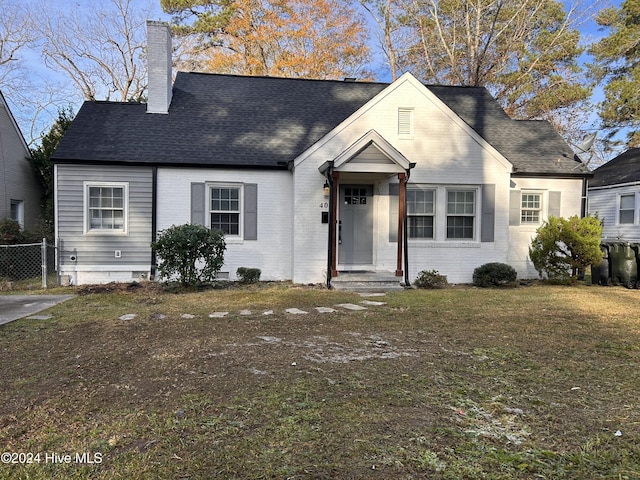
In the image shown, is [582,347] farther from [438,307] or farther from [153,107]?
[153,107]

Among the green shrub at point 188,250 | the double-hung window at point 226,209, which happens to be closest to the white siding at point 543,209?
the double-hung window at point 226,209

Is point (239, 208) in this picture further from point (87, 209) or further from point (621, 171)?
point (621, 171)

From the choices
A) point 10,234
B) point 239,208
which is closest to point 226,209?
point 239,208

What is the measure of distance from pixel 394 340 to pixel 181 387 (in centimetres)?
285

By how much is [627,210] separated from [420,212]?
1104 cm

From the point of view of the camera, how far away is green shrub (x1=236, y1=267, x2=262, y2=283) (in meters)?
11.1

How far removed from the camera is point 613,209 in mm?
17594

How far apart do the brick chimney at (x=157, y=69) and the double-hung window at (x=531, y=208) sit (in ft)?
35.8

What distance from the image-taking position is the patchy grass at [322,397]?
267cm

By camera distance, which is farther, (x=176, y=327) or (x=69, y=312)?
(x=69, y=312)

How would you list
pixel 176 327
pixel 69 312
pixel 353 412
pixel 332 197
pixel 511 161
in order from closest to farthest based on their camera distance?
pixel 353 412
pixel 176 327
pixel 69 312
pixel 332 197
pixel 511 161

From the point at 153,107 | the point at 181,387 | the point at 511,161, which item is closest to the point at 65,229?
the point at 153,107

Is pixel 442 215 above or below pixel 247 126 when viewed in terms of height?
below

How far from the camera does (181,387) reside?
386 centimetres
